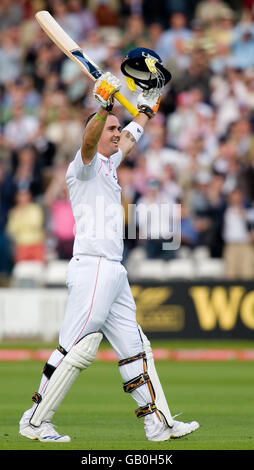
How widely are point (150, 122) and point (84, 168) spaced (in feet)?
33.3

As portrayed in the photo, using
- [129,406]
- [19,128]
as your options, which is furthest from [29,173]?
[129,406]

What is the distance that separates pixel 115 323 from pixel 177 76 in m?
10.9

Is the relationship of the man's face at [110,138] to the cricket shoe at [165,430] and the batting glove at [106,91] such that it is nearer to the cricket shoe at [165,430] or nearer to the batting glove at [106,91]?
the batting glove at [106,91]

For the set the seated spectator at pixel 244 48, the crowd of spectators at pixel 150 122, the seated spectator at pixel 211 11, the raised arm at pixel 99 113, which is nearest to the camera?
the raised arm at pixel 99 113

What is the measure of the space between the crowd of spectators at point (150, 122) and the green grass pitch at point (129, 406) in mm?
2638

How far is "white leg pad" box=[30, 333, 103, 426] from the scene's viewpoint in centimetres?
692

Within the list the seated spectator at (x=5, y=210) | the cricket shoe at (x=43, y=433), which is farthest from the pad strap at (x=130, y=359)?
the seated spectator at (x=5, y=210)

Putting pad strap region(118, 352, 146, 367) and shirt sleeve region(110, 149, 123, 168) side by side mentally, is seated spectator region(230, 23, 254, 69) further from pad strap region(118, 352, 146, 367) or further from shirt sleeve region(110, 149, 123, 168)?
pad strap region(118, 352, 146, 367)

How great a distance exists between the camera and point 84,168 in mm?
6918

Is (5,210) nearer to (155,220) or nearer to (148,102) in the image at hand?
(155,220)

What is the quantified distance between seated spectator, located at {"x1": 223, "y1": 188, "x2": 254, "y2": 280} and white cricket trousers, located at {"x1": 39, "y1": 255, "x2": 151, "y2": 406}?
8.19 m

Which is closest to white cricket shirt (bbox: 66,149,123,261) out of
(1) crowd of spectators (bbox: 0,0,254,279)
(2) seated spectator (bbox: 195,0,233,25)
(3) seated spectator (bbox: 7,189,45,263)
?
(1) crowd of spectators (bbox: 0,0,254,279)

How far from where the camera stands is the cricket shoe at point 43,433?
22.8 ft

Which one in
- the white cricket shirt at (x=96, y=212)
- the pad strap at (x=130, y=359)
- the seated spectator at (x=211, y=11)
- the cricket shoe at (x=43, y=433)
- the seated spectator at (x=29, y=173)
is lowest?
the cricket shoe at (x=43, y=433)
